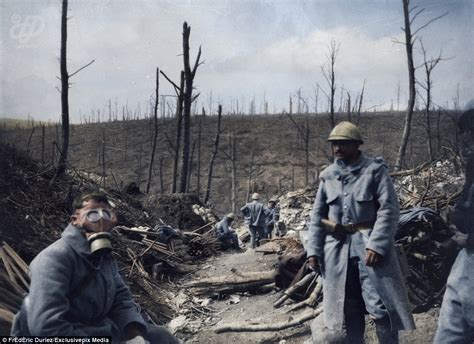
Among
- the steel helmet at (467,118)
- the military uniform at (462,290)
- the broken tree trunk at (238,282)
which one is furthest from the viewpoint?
the broken tree trunk at (238,282)

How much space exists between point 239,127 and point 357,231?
151 feet

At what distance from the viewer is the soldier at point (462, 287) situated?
2947 mm

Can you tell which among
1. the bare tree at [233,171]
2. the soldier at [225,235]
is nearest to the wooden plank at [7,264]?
the soldier at [225,235]

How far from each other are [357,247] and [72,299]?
2153 millimetres

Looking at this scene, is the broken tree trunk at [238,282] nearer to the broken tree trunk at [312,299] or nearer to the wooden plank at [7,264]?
the broken tree trunk at [312,299]

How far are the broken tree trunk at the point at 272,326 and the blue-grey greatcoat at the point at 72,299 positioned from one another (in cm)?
252

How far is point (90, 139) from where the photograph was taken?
48938 mm

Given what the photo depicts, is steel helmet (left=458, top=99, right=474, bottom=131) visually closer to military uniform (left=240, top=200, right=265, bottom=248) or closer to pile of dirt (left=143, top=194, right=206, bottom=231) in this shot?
military uniform (left=240, top=200, right=265, bottom=248)

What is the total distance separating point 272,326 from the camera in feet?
16.8

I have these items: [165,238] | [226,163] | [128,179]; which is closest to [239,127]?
[226,163]

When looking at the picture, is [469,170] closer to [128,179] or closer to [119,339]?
[119,339]

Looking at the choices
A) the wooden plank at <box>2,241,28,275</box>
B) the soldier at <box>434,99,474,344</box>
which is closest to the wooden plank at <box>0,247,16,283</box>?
the wooden plank at <box>2,241,28,275</box>

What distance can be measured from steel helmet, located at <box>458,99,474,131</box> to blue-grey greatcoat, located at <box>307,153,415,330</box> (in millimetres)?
639

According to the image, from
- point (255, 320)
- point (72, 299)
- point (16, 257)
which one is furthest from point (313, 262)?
point (16, 257)
